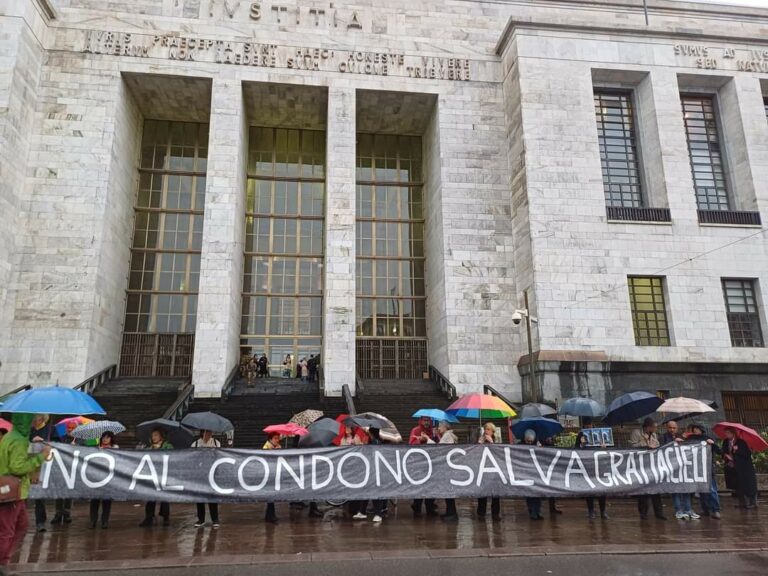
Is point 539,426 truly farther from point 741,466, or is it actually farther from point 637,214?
point 637,214

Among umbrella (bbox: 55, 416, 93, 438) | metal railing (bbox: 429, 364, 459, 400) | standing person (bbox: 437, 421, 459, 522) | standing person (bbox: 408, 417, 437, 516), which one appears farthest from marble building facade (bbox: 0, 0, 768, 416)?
standing person (bbox: 408, 417, 437, 516)

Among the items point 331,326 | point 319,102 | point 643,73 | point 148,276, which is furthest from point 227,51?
point 643,73

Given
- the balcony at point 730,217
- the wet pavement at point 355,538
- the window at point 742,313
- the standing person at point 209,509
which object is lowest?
the wet pavement at point 355,538

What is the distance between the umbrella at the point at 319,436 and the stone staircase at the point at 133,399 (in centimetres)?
869

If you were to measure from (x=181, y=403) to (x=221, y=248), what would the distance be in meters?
6.86

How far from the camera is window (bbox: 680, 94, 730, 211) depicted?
24781mm

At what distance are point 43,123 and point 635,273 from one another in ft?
80.1

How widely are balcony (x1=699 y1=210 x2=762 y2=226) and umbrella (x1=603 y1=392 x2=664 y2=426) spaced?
47.7 feet

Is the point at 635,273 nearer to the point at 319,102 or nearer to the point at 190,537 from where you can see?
the point at 319,102

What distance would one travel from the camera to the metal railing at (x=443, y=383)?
22.3 m

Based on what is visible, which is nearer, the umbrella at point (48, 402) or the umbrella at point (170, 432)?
the umbrella at point (48, 402)

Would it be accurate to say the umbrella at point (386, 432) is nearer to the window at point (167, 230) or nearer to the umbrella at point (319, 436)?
the umbrella at point (319, 436)

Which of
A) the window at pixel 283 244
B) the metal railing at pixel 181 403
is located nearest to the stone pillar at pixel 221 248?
the metal railing at pixel 181 403

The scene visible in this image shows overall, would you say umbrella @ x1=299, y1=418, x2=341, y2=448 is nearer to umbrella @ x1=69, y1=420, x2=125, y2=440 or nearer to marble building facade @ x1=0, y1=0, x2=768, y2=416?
umbrella @ x1=69, y1=420, x2=125, y2=440
